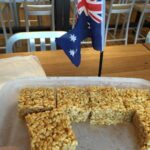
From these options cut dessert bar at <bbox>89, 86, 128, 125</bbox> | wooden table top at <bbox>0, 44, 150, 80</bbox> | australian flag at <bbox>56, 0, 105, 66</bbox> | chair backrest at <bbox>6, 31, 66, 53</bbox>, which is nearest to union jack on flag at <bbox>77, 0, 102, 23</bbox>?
australian flag at <bbox>56, 0, 105, 66</bbox>

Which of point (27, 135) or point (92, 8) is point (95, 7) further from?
point (27, 135)

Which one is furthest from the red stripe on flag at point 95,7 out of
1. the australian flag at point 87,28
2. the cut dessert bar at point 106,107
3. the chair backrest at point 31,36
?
the chair backrest at point 31,36

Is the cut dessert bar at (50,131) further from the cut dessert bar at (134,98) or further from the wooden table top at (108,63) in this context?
the wooden table top at (108,63)

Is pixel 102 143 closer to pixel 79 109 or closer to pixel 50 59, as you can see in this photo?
pixel 79 109

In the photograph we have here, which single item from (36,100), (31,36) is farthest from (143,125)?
(31,36)

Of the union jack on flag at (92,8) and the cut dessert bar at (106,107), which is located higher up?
the union jack on flag at (92,8)

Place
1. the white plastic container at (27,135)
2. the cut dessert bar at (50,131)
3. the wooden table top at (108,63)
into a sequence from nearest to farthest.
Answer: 1. the cut dessert bar at (50,131)
2. the white plastic container at (27,135)
3. the wooden table top at (108,63)
